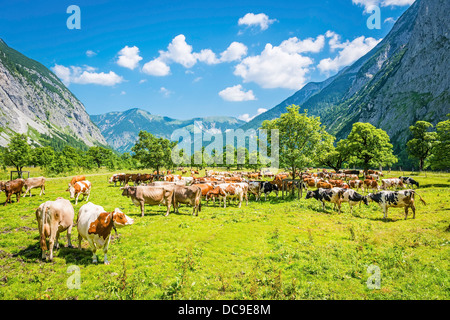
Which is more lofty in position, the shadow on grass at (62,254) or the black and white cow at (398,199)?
the black and white cow at (398,199)

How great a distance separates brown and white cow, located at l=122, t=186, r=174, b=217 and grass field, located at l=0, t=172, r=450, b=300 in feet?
6.28

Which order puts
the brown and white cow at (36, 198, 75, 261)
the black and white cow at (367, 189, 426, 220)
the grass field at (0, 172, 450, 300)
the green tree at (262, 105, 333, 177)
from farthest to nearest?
1. the green tree at (262, 105, 333, 177)
2. the black and white cow at (367, 189, 426, 220)
3. the brown and white cow at (36, 198, 75, 261)
4. the grass field at (0, 172, 450, 300)

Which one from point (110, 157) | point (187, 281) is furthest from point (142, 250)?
point (110, 157)

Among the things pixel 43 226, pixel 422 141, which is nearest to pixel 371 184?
pixel 43 226

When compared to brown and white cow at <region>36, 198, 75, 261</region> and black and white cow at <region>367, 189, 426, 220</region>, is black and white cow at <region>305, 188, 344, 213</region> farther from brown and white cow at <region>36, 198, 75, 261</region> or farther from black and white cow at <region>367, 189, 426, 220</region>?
brown and white cow at <region>36, 198, 75, 261</region>

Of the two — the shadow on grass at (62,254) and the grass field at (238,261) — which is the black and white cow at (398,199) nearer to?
the grass field at (238,261)

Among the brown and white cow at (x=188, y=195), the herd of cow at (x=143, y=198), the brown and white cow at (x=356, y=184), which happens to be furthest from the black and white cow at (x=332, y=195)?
the brown and white cow at (x=356, y=184)

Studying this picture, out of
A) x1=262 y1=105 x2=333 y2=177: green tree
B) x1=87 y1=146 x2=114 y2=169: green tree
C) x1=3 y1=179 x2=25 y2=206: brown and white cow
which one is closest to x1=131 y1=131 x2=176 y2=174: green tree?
x1=3 y1=179 x2=25 y2=206: brown and white cow

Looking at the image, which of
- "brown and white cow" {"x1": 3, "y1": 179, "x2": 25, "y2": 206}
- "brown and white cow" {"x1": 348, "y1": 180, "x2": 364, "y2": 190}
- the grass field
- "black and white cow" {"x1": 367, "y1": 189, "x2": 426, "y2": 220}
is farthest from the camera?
"brown and white cow" {"x1": 348, "y1": 180, "x2": 364, "y2": 190}

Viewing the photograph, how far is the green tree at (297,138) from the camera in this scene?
29.7 m

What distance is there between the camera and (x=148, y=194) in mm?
18844

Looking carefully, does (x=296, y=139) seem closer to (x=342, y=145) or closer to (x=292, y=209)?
(x=292, y=209)

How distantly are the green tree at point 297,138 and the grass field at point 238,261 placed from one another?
1345 cm

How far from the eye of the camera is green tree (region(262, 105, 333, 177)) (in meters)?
29.7
